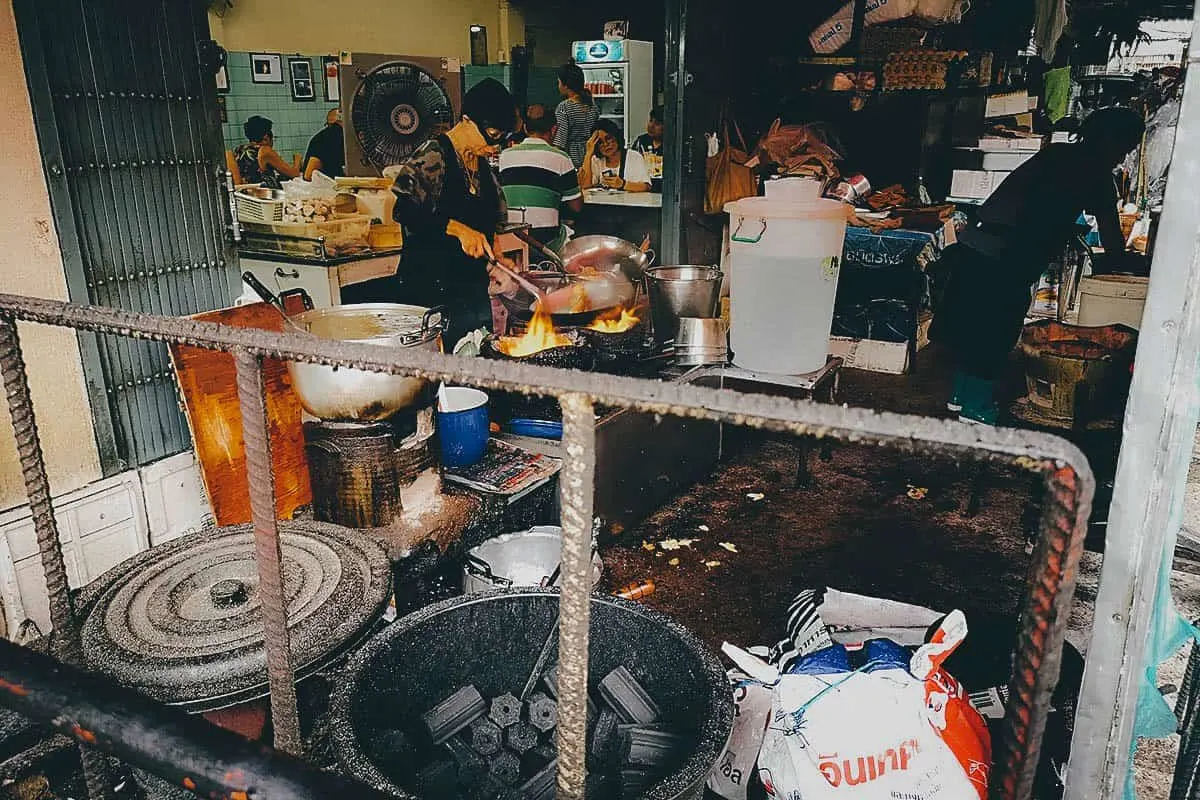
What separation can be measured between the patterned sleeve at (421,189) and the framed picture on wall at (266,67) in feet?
22.1

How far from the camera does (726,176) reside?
24.9 ft

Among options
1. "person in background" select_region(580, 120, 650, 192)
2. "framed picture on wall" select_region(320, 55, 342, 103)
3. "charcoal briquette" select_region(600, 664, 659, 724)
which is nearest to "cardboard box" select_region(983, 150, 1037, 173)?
"person in background" select_region(580, 120, 650, 192)

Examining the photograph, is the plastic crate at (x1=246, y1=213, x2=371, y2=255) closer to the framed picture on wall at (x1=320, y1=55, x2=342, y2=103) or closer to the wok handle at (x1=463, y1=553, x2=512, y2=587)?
the wok handle at (x1=463, y1=553, x2=512, y2=587)

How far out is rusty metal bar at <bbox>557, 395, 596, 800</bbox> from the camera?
1128mm

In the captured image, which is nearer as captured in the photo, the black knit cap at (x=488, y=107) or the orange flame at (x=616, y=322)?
the orange flame at (x=616, y=322)

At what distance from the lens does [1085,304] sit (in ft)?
24.1

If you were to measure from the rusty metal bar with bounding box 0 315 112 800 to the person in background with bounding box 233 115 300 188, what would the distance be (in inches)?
369

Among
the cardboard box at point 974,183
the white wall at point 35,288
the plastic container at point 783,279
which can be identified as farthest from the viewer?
the cardboard box at point 974,183

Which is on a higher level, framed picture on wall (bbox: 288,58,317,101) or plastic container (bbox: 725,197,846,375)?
framed picture on wall (bbox: 288,58,317,101)

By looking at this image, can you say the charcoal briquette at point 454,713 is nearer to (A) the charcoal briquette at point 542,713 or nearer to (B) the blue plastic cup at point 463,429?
(A) the charcoal briquette at point 542,713

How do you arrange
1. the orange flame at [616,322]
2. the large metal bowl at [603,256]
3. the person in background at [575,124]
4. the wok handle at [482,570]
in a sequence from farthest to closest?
the person in background at [575,124] < the large metal bowl at [603,256] < the orange flame at [616,322] < the wok handle at [482,570]

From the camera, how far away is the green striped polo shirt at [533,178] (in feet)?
24.9

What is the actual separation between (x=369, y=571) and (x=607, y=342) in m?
2.87

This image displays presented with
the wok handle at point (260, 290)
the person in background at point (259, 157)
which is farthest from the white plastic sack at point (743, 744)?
the person in background at point (259, 157)
